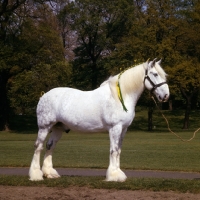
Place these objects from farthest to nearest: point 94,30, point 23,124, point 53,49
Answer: point 94,30, point 23,124, point 53,49

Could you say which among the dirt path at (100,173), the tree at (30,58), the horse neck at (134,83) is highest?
the tree at (30,58)

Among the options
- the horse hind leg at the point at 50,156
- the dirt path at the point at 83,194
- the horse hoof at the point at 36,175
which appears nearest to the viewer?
the dirt path at the point at 83,194

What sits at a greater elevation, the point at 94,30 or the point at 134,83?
the point at 94,30

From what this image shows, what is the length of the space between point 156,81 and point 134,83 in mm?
614

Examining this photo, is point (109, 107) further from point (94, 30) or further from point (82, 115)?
point (94, 30)

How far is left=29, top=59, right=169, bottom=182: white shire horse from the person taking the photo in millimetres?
11633

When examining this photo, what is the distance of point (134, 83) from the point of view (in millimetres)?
11961

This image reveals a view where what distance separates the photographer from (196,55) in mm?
54688

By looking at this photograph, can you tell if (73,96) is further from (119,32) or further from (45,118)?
(119,32)

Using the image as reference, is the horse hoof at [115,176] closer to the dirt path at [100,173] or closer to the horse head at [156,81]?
the horse head at [156,81]

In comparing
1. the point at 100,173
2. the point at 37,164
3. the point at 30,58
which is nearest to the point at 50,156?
the point at 37,164

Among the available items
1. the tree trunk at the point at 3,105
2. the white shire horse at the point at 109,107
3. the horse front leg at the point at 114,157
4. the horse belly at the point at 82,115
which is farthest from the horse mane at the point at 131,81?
the tree trunk at the point at 3,105

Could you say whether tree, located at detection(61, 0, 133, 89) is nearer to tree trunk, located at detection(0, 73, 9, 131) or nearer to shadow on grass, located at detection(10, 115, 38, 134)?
shadow on grass, located at detection(10, 115, 38, 134)

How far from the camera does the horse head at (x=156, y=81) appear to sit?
11489mm
